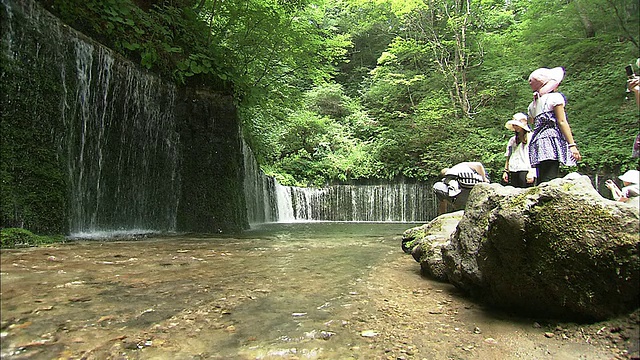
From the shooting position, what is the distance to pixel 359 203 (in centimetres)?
1558

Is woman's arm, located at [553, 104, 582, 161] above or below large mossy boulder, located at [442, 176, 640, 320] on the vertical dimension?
above

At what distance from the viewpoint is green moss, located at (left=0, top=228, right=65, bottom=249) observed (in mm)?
3256

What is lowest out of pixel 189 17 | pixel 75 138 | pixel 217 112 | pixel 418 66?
pixel 75 138

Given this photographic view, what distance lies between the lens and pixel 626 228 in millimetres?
1717

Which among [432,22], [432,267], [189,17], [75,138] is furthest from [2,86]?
[432,22]

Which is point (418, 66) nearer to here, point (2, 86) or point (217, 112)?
point (217, 112)

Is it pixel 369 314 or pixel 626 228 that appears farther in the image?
pixel 369 314

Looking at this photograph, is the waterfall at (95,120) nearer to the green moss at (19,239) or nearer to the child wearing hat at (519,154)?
the green moss at (19,239)

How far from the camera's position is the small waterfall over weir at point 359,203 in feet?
48.3

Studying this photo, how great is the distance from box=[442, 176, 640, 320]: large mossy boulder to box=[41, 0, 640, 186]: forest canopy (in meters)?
0.56

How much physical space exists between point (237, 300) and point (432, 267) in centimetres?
184

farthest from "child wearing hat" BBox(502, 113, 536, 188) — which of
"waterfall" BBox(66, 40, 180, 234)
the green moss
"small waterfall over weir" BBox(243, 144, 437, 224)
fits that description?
"small waterfall over weir" BBox(243, 144, 437, 224)

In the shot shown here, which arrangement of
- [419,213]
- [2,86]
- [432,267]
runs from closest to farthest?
1. [432,267]
2. [2,86]
3. [419,213]

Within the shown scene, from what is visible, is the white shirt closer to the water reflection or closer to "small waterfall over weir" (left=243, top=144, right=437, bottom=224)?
the water reflection
